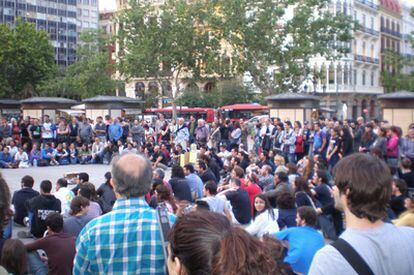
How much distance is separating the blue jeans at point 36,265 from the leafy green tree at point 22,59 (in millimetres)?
52369

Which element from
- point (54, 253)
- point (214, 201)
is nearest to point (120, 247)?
point (54, 253)

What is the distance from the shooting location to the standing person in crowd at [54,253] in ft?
20.6

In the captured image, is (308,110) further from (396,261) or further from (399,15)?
(399,15)

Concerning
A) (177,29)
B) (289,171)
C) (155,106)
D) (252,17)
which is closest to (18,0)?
(155,106)

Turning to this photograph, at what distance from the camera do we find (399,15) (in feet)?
282

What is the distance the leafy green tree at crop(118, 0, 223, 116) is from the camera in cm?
4559

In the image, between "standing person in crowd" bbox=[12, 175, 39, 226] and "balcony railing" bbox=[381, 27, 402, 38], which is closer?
"standing person in crowd" bbox=[12, 175, 39, 226]

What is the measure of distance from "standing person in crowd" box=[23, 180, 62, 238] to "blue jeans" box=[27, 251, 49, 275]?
2.62 metres

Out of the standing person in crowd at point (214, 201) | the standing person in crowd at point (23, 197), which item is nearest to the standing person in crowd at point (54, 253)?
the standing person in crowd at point (214, 201)

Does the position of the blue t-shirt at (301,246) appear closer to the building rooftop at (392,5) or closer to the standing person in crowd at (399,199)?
the standing person in crowd at (399,199)

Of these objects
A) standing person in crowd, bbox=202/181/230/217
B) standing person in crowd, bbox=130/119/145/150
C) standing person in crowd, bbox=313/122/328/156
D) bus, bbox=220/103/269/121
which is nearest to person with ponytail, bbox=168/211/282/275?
standing person in crowd, bbox=202/181/230/217

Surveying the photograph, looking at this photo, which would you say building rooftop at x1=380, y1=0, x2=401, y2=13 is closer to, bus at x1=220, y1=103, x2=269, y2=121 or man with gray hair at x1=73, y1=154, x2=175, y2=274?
bus at x1=220, y1=103, x2=269, y2=121

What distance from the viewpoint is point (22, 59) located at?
57406 mm

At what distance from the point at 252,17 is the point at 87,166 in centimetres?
2337
